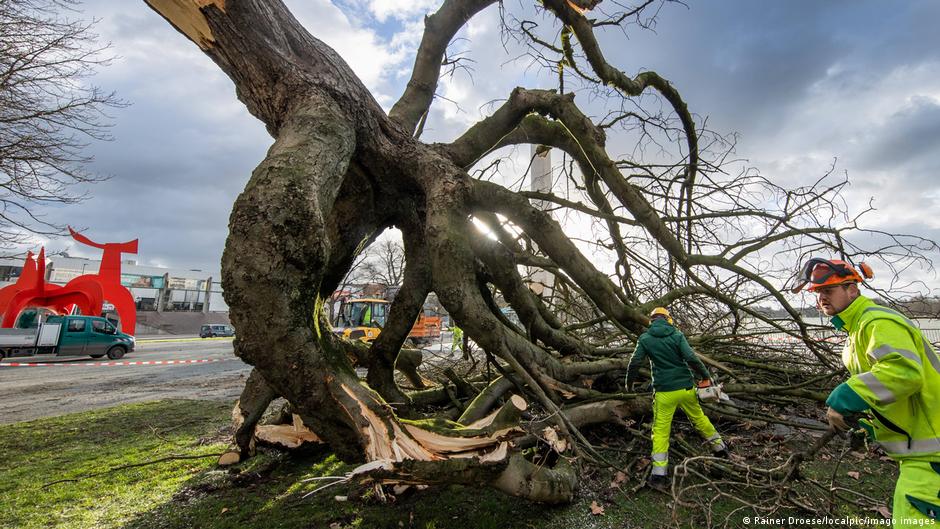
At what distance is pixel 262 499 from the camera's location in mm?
3088

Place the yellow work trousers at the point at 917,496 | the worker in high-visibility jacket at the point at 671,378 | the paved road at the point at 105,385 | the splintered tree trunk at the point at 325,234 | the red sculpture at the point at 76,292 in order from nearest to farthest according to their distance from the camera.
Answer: the yellow work trousers at the point at 917,496, the splintered tree trunk at the point at 325,234, the worker in high-visibility jacket at the point at 671,378, the paved road at the point at 105,385, the red sculpture at the point at 76,292

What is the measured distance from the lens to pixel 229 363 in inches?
579

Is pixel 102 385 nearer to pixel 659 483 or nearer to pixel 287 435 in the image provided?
pixel 287 435

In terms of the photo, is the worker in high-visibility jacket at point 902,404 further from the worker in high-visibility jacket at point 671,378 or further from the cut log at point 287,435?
the cut log at point 287,435

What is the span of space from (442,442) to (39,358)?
21575 millimetres

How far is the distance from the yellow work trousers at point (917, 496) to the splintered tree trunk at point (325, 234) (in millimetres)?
1663

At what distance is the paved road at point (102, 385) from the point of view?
7258mm

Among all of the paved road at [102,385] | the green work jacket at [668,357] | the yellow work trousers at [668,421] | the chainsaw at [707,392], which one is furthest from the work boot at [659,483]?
the paved road at [102,385]

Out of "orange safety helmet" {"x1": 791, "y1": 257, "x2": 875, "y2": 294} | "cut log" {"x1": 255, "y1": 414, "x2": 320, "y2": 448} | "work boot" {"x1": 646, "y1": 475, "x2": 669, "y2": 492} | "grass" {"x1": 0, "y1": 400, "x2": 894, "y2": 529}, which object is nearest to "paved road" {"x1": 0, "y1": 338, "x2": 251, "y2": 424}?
"grass" {"x1": 0, "y1": 400, "x2": 894, "y2": 529}

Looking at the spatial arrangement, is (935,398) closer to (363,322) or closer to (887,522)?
(887,522)

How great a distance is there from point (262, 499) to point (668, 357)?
3.52m

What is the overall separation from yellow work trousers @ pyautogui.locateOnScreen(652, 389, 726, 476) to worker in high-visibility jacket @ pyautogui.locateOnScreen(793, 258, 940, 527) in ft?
5.32

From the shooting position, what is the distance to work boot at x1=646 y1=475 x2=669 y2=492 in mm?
3191

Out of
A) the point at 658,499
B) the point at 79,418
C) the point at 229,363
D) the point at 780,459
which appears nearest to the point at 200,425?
the point at 79,418
